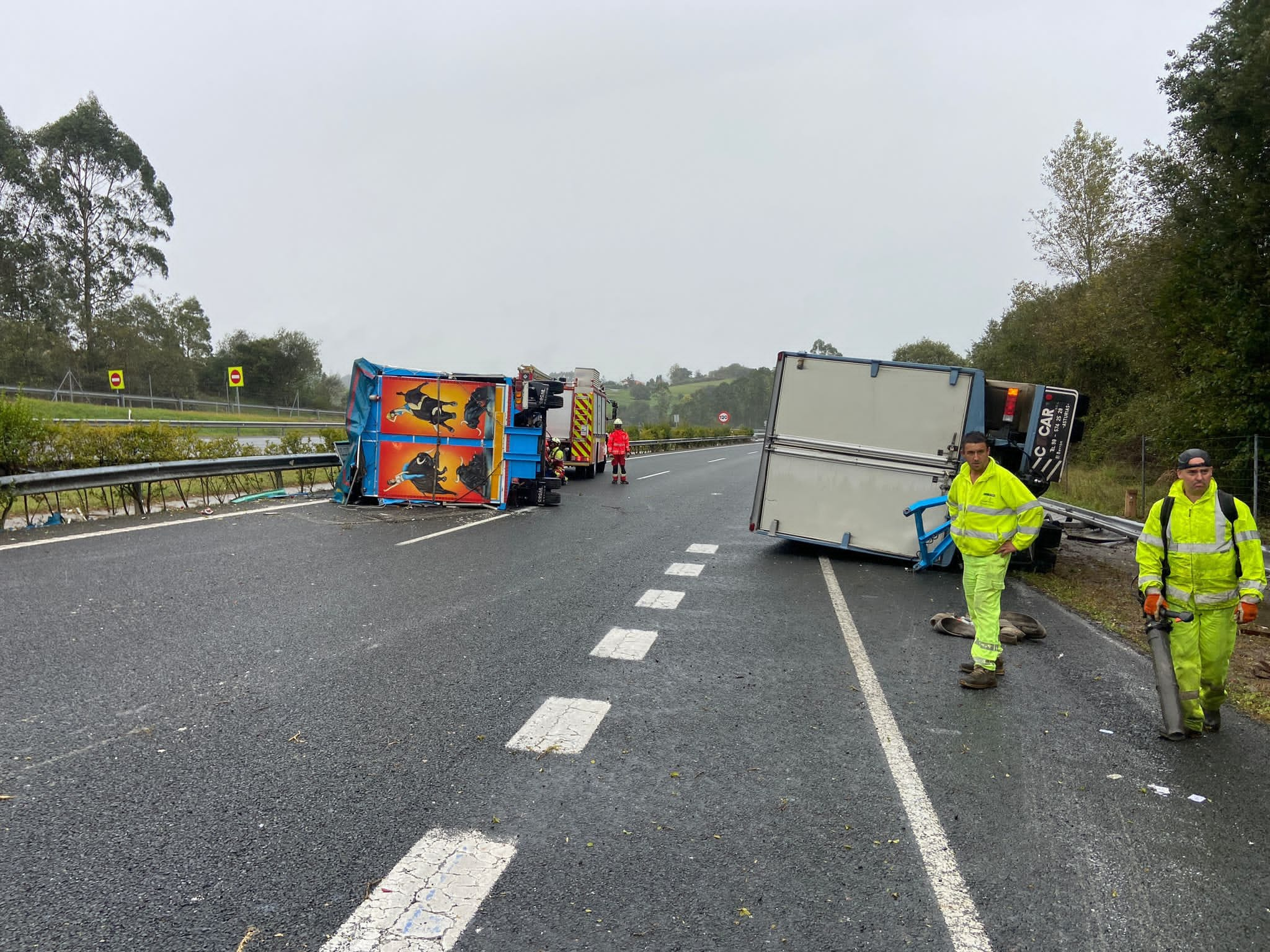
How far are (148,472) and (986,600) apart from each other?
428 inches

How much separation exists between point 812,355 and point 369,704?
25.1 ft

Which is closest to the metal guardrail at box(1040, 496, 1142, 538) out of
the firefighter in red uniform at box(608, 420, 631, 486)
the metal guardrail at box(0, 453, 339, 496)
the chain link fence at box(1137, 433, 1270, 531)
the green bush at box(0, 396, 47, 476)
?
the chain link fence at box(1137, 433, 1270, 531)

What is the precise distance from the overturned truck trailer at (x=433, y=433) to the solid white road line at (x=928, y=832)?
9.21m

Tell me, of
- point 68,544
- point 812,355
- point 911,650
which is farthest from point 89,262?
point 911,650

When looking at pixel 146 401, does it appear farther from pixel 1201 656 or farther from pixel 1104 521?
pixel 1201 656

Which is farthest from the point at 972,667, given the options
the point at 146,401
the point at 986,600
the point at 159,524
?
the point at 146,401

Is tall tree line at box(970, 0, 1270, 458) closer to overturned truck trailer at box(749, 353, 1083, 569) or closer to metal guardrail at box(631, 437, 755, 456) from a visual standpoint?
overturned truck trailer at box(749, 353, 1083, 569)

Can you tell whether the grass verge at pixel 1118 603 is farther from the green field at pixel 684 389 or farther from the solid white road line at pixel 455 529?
the green field at pixel 684 389

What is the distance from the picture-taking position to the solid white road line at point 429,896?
2.48m

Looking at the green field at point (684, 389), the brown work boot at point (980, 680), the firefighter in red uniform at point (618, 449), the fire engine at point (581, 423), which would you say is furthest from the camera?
the green field at point (684, 389)

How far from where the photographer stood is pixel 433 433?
13430 millimetres

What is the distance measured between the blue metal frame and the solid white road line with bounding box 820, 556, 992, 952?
457 cm

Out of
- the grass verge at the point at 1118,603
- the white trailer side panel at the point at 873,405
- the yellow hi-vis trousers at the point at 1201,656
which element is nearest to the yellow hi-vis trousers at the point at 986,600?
the yellow hi-vis trousers at the point at 1201,656

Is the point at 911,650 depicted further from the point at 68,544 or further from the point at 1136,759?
the point at 68,544
